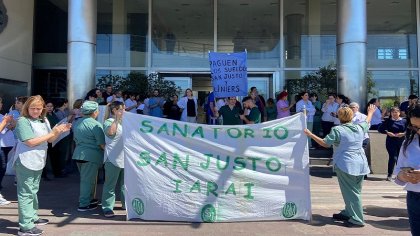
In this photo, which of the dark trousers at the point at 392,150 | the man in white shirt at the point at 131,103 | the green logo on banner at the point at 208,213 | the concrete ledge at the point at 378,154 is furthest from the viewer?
the man in white shirt at the point at 131,103

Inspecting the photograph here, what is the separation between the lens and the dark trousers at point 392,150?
32.6 feet

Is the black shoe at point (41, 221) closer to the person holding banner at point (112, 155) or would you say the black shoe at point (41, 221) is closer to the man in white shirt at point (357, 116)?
the person holding banner at point (112, 155)

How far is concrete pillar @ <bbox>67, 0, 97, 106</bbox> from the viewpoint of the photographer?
39.3 ft

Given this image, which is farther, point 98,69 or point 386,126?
point 98,69

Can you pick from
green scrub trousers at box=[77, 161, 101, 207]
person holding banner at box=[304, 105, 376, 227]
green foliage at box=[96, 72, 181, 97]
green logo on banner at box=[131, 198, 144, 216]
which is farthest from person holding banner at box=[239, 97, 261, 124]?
green foliage at box=[96, 72, 181, 97]

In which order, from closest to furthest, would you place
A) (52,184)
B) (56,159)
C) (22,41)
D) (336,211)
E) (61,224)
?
(61,224)
(336,211)
(52,184)
(56,159)
(22,41)

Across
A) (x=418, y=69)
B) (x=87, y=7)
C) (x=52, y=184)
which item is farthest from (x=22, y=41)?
(x=418, y=69)

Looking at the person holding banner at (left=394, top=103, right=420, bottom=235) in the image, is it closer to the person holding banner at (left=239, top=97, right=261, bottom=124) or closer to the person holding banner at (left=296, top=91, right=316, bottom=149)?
the person holding banner at (left=239, top=97, right=261, bottom=124)

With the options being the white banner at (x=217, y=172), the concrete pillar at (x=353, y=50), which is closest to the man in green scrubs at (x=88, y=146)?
the white banner at (x=217, y=172)

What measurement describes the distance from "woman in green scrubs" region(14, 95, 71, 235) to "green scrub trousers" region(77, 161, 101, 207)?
3.68 feet

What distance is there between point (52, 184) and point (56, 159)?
106 centimetres

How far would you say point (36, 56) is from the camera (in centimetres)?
1658

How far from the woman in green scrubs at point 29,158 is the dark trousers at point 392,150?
733cm

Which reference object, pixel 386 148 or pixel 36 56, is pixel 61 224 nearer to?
pixel 386 148
